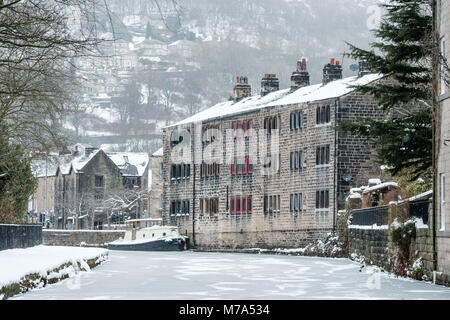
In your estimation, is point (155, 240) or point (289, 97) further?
point (155, 240)

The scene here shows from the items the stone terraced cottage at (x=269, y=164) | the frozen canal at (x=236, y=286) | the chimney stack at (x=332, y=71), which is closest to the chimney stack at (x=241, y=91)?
the stone terraced cottage at (x=269, y=164)

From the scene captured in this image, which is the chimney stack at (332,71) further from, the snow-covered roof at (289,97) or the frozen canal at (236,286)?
the frozen canal at (236,286)

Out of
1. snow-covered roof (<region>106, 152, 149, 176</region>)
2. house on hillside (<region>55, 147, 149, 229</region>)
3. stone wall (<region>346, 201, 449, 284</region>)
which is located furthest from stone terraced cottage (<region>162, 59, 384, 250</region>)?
snow-covered roof (<region>106, 152, 149, 176</region>)

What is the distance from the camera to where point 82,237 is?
281 feet

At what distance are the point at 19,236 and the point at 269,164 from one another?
27249 millimetres

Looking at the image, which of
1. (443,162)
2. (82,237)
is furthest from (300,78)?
(443,162)

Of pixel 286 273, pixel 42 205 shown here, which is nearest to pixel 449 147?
pixel 286 273

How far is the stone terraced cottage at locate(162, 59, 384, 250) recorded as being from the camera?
56000 mm

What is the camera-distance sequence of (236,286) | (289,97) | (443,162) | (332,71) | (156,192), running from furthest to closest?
(156,192), (289,97), (332,71), (443,162), (236,286)

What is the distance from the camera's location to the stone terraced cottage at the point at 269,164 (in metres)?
56.0

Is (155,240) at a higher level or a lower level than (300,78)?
lower

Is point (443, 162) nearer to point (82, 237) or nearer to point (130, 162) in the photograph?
point (82, 237)

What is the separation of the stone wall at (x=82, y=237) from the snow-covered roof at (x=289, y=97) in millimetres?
14807

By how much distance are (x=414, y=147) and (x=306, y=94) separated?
1184 inches
